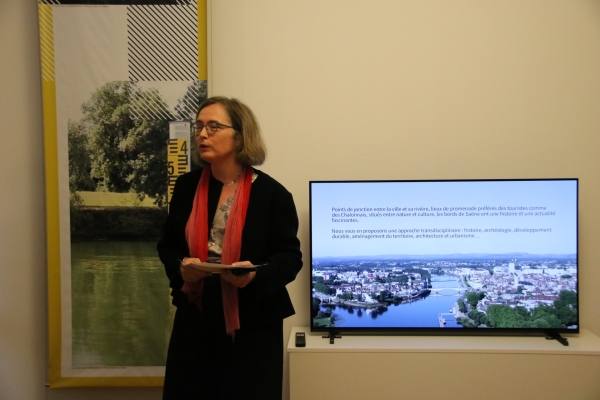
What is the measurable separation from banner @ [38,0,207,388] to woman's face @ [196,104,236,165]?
105 centimetres

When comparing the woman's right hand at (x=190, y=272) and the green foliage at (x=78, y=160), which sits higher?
the green foliage at (x=78, y=160)

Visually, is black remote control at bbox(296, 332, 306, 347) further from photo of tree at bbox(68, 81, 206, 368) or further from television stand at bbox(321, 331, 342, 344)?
photo of tree at bbox(68, 81, 206, 368)

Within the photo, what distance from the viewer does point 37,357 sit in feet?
10.4

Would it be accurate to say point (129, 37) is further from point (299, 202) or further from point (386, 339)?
point (386, 339)

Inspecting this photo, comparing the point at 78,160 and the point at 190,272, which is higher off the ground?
the point at 78,160

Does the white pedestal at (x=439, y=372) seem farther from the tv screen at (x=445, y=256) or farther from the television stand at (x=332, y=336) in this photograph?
the tv screen at (x=445, y=256)

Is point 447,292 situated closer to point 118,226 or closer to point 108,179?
point 118,226

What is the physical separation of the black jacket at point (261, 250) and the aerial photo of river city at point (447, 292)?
934 mm

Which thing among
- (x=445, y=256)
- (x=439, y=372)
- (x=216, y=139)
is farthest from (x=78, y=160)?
(x=439, y=372)

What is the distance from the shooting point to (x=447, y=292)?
2846 millimetres

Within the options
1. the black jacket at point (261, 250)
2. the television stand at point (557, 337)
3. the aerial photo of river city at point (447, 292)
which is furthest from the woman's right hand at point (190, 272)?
the television stand at point (557, 337)

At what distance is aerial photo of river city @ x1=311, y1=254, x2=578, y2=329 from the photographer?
2820 millimetres

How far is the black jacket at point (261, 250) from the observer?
1889 mm

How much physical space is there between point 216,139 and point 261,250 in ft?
1.52
